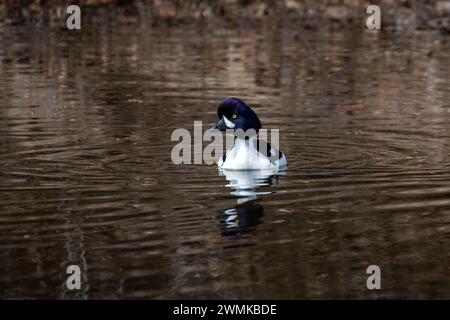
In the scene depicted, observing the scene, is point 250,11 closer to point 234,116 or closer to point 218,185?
point 234,116

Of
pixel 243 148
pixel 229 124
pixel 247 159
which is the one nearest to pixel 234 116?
pixel 229 124

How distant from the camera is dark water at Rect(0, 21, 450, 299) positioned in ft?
29.7

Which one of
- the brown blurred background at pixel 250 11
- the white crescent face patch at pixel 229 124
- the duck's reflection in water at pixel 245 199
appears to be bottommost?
the duck's reflection in water at pixel 245 199

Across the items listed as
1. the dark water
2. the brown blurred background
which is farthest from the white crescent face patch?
the brown blurred background

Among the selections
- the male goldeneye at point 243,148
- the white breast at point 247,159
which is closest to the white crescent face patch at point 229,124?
the male goldeneye at point 243,148

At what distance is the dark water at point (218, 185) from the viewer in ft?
29.7

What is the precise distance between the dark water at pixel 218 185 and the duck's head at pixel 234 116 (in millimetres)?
525

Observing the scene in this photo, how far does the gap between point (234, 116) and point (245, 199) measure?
6.72 ft

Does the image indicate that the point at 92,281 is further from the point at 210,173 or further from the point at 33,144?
the point at 33,144

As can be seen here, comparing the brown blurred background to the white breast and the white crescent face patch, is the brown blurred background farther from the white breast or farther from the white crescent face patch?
the white breast

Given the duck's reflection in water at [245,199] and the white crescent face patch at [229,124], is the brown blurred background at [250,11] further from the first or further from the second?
the duck's reflection in water at [245,199]

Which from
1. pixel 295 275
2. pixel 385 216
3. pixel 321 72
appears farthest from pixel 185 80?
pixel 295 275

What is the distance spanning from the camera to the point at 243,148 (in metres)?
13.6

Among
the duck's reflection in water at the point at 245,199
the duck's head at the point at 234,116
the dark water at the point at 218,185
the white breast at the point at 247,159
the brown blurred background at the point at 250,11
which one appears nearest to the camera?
the dark water at the point at 218,185
